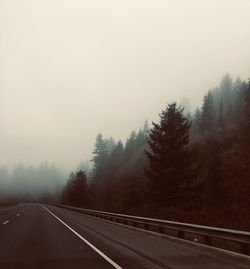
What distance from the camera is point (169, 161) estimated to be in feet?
166

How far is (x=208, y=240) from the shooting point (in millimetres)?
17156

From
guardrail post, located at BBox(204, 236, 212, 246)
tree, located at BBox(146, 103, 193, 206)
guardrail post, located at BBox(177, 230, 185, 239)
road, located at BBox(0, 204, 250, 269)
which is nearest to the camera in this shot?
road, located at BBox(0, 204, 250, 269)

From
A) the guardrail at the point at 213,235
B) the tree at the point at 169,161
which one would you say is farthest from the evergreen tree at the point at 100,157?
the guardrail at the point at 213,235

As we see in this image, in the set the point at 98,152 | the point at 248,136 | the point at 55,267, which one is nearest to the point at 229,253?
the point at 55,267

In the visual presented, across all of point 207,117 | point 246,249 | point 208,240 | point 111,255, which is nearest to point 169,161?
point 208,240

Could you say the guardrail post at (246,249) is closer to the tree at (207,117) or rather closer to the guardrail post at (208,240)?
the guardrail post at (208,240)

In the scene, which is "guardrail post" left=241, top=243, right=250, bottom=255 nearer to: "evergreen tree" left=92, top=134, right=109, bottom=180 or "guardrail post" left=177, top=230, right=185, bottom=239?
"guardrail post" left=177, top=230, right=185, bottom=239

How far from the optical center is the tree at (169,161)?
49.4 metres

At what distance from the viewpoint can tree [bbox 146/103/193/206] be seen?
49438 mm

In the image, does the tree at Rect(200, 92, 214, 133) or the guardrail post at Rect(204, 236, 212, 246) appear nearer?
the guardrail post at Rect(204, 236, 212, 246)

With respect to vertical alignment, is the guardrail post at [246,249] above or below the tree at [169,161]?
below

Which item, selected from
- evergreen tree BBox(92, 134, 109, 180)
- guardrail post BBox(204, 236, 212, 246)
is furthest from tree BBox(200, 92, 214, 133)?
guardrail post BBox(204, 236, 212, 246)

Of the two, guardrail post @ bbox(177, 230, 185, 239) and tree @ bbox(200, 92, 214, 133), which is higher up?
tree @ bbox(200, 92, 214, 133)

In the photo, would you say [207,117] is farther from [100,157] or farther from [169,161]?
[169,161]
